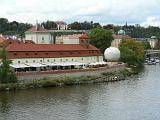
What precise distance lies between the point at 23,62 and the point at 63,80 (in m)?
5.44

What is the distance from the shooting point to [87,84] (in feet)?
119

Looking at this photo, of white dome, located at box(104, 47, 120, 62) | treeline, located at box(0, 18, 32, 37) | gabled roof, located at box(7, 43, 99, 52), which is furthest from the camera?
treeline, located at box(0, 18, 32, 37)

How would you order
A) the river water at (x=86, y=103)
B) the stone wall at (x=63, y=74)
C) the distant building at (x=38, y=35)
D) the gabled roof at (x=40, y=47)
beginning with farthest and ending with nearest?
the distant building at (x=38, y=35) < the gabled roof at (x=40, y=47) < the stone wall at (x=63, y=74) < the river water at (x=86, y=103)

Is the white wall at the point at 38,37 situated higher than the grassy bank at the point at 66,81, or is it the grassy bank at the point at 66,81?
the white wall at the point at 38,37

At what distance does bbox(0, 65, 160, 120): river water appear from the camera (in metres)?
23.9

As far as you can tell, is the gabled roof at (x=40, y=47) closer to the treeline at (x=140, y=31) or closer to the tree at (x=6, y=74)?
the tree at (x=6, y=74)

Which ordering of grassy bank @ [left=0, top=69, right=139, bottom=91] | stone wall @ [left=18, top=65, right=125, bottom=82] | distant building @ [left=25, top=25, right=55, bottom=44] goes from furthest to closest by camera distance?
1. distant building @ [left=25, top=25, right=55, bottom=44]
2. stone wall @ [left=18, top=65, right=125, bottom=82]
3. grassy bank @ [left=0, top=69, right=139, bottom=91]

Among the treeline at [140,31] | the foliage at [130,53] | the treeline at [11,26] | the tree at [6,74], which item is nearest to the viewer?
the tree at [6,74]

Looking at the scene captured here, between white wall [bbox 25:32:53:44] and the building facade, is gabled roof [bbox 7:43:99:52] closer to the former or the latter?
the building facade

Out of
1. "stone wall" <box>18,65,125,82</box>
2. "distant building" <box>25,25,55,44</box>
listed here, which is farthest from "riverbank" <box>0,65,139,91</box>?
"distant building" <box>25,25,55,44</box>

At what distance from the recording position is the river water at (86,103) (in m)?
23.9

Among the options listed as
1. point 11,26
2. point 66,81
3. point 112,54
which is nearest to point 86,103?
point 66,81

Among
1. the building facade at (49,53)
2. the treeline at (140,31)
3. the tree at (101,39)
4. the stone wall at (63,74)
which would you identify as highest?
the treeline at (140,31)

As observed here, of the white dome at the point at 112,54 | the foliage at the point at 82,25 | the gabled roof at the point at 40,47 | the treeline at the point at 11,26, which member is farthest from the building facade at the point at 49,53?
the foliage at the point at 82,25
